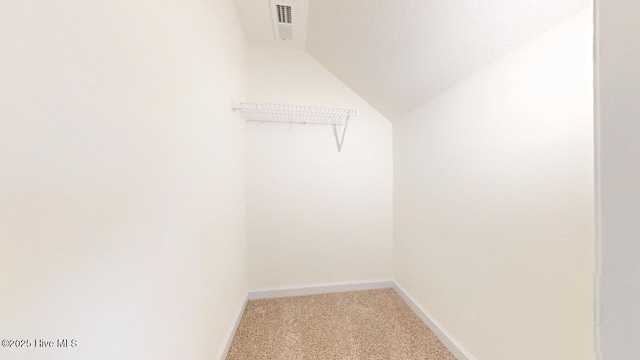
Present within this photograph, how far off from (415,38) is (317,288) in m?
2.12

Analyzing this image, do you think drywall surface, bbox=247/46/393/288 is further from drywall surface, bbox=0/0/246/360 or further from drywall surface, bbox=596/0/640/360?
drywall surface, bbox=596/0/640/360

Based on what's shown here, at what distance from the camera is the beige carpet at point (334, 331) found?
1.45 m

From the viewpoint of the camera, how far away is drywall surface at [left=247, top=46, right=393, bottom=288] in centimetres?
204

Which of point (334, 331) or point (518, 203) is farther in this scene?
point (334, 331)

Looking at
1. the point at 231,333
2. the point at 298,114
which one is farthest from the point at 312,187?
the point at 231,333

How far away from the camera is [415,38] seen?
1269 mm

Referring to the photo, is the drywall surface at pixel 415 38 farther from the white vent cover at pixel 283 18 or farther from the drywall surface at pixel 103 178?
the drywall surface at pixel 103 178

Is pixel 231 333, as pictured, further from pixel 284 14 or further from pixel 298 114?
pixel 284 14

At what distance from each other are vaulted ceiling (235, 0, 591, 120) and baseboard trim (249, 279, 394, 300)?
1676 millimetres

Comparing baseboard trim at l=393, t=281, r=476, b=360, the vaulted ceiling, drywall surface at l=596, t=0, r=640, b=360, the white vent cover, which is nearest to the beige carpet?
baseboard trim at l=393, t=281, r=476, b=360


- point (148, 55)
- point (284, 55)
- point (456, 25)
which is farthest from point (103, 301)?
point (284, 55)

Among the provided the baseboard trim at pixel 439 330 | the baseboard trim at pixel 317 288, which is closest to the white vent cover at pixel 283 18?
the baseboard trim at pixel 317 288

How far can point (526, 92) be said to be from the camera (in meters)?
1.00

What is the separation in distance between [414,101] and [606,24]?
166 centimetres
